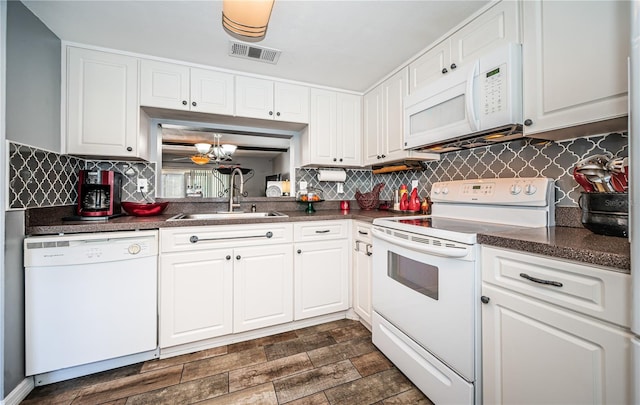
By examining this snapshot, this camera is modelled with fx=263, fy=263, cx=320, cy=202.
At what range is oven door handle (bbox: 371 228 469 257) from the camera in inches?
46.8

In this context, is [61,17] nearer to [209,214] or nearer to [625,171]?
[209,214]

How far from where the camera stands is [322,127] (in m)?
2.54

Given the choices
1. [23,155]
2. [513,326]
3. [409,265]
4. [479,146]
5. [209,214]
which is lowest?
[513,326]

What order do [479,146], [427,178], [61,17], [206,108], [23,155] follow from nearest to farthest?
[23,155]
[61,17]
[479,146]
[206,108]
[427,178]

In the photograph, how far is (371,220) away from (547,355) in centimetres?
115

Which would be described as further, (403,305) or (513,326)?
(403,305)

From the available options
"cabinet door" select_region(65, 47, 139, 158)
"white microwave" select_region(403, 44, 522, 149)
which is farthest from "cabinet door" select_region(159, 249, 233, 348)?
"white microwave" select_region(403, 44, 522, 149)

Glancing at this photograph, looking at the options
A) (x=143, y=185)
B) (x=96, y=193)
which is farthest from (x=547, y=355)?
(x=143, y=185)

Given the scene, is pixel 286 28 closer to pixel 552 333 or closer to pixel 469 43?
pixel 469 43

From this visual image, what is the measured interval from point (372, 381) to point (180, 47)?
2.56 metres

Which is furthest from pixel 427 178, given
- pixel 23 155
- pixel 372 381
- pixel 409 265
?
pixel 23 155

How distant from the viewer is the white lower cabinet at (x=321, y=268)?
6.89ft

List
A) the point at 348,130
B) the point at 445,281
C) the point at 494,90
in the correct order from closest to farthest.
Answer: the point at 445,281
the point at 494,90
the point at 348,130

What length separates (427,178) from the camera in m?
2.33
